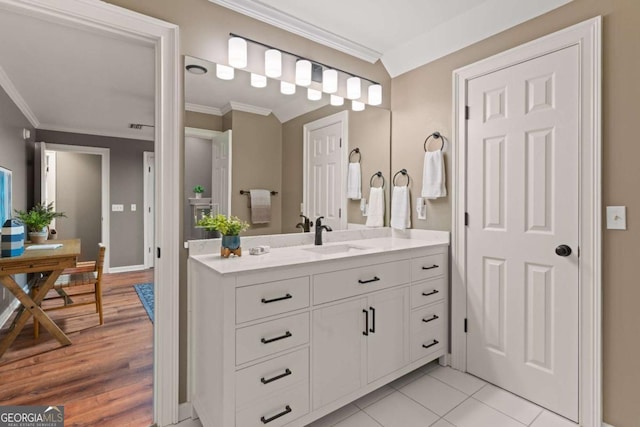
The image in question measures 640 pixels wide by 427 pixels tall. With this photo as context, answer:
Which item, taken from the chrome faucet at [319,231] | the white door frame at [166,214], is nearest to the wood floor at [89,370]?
the white door frame at [166,214]

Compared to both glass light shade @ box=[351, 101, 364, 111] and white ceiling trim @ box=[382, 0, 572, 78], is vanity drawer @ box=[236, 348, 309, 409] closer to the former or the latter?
glass light shade @ box=[351, 101, 364, 111]

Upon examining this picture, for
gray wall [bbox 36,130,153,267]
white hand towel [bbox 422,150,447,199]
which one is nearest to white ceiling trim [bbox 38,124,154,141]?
gray wall [bbox 36,130,153,267]

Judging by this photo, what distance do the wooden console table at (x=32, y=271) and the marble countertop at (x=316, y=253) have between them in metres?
1.79

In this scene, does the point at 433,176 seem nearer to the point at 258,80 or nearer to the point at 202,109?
the point at 258,80

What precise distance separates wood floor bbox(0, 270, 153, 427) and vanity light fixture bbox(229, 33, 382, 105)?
2114 millimetres

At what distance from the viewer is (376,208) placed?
2.74 m

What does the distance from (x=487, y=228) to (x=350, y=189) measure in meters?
1.03

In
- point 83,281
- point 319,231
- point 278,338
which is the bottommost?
point 83,281

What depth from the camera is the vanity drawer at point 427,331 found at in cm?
215

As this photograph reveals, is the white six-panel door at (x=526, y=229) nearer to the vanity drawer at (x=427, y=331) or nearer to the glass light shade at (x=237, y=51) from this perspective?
the vanity drawer at (x=427, y=331)

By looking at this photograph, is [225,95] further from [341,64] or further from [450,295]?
[450,295]

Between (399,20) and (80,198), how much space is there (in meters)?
6.31

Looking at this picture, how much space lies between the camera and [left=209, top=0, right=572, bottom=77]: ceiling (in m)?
2.00

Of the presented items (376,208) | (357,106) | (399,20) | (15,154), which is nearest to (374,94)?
(357,106)
